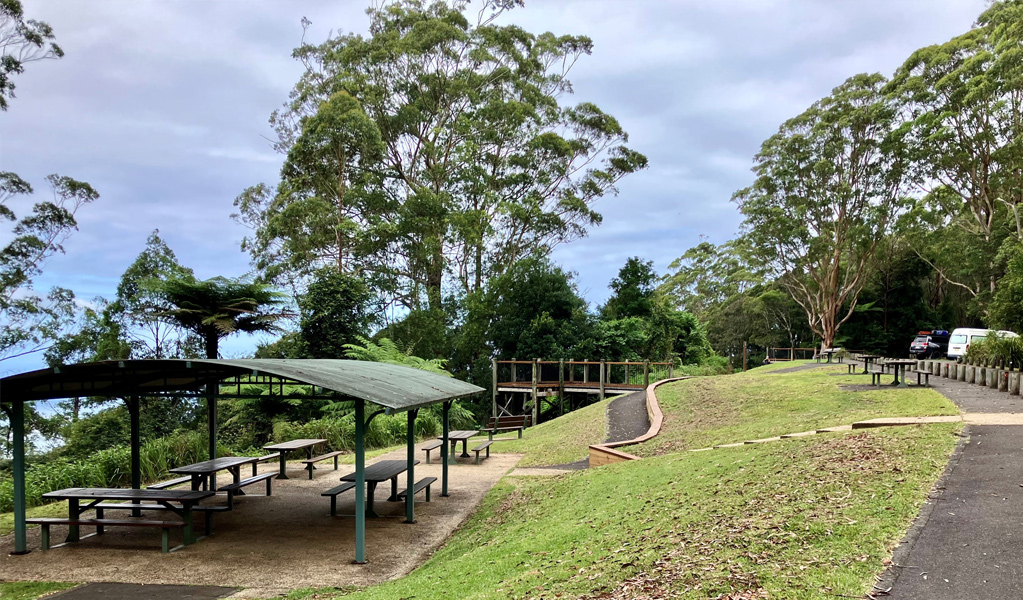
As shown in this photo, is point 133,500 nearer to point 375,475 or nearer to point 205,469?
point 205,469

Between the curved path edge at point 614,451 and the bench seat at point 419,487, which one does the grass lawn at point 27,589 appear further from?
the curved path edge at point 614,451

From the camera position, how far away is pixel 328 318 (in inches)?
996

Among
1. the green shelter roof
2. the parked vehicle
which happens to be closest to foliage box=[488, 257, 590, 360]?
the parked vehicle

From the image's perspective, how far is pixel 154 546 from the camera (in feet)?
27.2

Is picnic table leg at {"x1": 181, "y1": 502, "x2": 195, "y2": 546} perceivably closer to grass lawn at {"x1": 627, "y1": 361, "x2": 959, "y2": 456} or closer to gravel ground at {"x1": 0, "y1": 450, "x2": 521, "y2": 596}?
gravel ground at {"x1": 0, "y1": 450, "x2": 521, "y2": 596}

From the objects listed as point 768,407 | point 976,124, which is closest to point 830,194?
point 976,124

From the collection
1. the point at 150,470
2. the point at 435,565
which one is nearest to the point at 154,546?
the point at 435,565

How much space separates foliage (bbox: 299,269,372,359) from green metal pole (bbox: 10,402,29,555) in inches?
643

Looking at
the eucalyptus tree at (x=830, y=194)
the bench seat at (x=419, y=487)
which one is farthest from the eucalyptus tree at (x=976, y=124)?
the bench seat at (x=419, y=487)

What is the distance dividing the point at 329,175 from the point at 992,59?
34.4m

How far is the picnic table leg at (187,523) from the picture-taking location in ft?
26.1

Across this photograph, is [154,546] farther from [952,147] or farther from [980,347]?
[952,147]

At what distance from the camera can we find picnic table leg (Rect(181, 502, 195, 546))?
7961mm

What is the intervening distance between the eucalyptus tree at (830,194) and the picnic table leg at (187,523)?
41.5m
